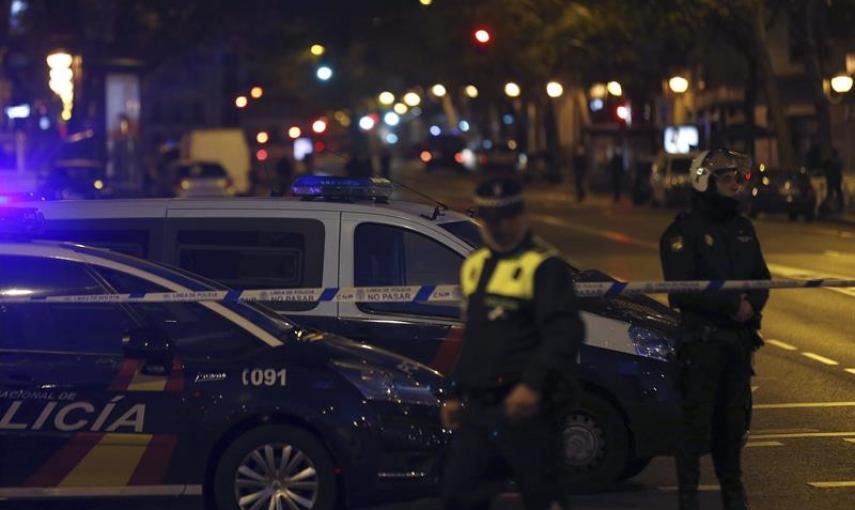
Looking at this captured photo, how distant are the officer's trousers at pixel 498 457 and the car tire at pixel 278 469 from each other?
5.56 ft

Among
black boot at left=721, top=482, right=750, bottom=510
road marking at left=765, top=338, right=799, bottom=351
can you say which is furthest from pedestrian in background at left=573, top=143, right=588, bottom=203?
black boot at left=721, top=482, right=750, bottom=510

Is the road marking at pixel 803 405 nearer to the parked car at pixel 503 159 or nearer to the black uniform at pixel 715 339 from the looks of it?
the black uniform at pixel 715 339

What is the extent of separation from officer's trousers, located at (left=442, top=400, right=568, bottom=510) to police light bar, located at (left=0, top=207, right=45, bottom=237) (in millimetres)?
3499

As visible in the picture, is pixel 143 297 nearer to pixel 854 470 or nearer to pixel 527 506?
pixel 527 506

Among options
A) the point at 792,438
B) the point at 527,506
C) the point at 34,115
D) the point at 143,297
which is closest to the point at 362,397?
the point at 143,297

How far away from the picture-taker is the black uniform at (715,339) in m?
7.73

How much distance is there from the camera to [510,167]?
263ft

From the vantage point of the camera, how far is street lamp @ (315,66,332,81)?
32500mm

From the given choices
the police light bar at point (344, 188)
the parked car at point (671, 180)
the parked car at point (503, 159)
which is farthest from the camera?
the parked car at point (503, 159)

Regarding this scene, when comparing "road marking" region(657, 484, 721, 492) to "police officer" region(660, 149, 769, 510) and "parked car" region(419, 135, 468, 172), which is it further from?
"parked car" region(419, 135, 468, 172)

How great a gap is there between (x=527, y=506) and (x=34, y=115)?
4712 cm

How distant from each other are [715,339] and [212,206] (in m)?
3.53

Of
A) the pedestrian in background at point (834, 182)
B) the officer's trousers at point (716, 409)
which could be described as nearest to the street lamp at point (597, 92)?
the pedestrian in background at point (834, 182)

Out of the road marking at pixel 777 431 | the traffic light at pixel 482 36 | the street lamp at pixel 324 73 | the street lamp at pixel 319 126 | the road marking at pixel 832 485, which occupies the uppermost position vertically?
the traffic light at pixel 482 36
